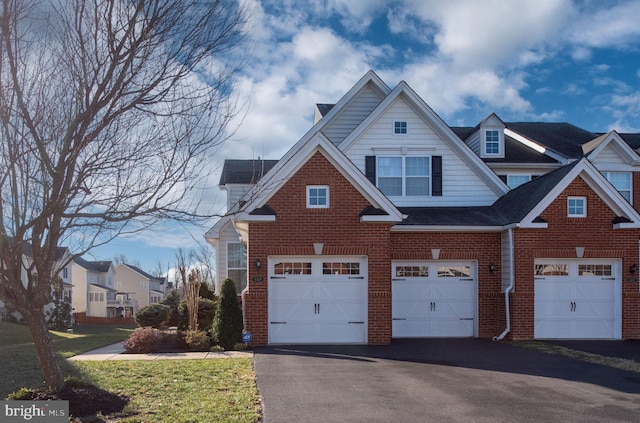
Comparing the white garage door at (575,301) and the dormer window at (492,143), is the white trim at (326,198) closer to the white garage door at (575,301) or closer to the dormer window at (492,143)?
the white garage door at (575,301)

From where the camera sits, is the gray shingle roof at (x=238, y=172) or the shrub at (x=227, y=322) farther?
the gray shingle roof at (x=238, y=172)

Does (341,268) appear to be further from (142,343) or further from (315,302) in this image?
(142,343)

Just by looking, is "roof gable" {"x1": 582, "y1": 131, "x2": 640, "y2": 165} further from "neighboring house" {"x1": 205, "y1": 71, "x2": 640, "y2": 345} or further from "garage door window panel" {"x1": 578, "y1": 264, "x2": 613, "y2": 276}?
"garage door window panel" {"x1": 578, "y1": 264, "x2": 613, "y2": 276}

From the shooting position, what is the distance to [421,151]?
63.2ft

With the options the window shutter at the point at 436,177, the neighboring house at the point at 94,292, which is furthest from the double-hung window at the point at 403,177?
the neighboring house at the point at 94,292

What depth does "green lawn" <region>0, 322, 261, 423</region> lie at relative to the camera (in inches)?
303

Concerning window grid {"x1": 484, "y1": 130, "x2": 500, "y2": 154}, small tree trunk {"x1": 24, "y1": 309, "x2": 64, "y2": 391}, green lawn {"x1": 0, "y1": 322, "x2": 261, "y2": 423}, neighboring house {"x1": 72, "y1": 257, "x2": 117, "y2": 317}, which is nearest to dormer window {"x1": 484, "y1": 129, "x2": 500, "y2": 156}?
window grid {"x1": 484, "y1": 130, "x2": 500, "y2": 154}

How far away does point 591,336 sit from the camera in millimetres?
16422

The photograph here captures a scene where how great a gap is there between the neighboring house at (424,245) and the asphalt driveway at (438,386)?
174 centimetres

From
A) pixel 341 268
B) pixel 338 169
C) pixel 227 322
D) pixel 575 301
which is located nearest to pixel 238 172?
pixel 338 169

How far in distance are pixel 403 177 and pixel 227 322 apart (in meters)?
8.13

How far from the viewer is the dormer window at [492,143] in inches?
886

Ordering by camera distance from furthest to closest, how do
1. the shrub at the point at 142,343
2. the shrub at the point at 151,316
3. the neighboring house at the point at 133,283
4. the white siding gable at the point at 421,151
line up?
the neighboring house at the point at 133,283 → the shrub at the point at 151,316 → the white siding gable at the point at 421,151 → the shrub at the point at 142,343

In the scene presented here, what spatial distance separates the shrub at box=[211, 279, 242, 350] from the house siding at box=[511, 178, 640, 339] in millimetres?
8038
